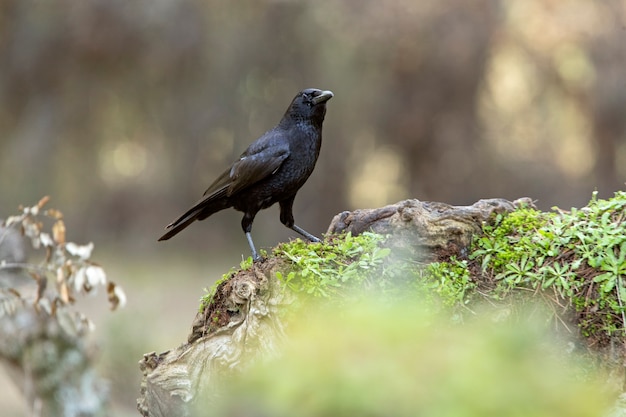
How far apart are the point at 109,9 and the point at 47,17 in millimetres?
1022

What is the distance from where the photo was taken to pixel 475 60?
1023cm

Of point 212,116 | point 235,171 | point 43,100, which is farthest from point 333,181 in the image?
point 235,171

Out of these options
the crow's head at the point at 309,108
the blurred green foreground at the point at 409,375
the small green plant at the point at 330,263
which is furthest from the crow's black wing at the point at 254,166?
the blurred green foreground at the point at 409,375

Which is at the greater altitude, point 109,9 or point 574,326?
point 109,9

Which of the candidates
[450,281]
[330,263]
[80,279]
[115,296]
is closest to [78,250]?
[80,279]

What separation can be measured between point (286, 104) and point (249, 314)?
7.61 metres

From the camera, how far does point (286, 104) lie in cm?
1036

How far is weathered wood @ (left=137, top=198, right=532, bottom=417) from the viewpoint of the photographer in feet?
9.55

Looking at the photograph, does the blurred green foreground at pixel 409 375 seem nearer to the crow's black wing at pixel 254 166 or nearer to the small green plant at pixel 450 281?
the small green plant at pixel 450 281

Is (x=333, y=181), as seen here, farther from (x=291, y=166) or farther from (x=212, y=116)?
(x=291, y=166)

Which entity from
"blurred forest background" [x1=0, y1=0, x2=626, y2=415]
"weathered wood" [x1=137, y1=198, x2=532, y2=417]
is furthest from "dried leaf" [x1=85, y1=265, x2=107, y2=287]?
"blurred forest background" [x1=0, y1=0, x2=626, y2=415]

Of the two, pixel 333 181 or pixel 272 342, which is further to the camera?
pixel 333 181

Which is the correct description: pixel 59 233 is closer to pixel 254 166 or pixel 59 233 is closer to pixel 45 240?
pixel 45 240

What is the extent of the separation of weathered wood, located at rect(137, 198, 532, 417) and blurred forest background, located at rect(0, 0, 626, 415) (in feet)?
21.7
